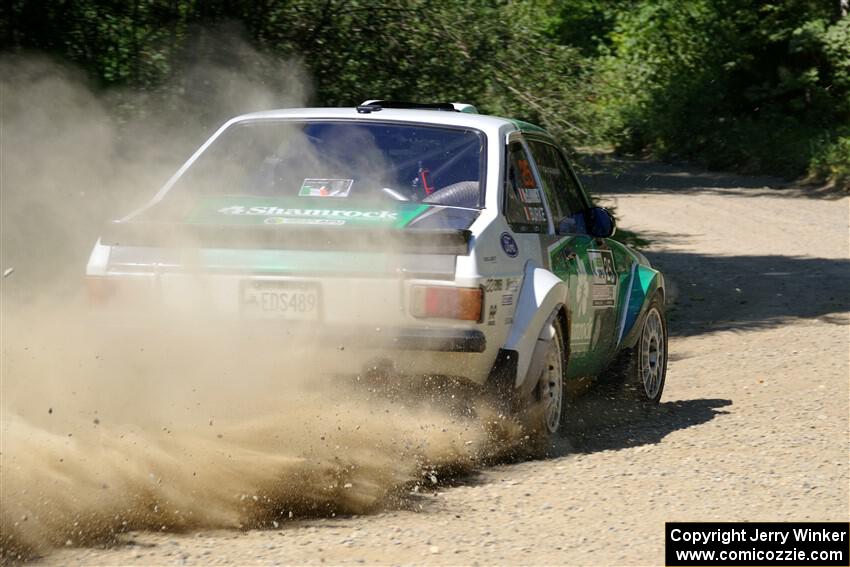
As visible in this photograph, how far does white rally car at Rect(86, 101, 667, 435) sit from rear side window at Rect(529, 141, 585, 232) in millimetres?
19

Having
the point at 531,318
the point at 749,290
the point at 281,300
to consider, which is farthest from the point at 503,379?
the point at 749,290

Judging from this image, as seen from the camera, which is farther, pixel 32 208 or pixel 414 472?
pixel 32 208

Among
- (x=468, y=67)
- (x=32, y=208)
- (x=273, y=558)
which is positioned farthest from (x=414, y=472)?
(x=468, y=67)

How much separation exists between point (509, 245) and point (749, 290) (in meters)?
9.63

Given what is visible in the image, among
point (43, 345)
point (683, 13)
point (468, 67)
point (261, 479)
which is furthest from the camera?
point (683, 13)

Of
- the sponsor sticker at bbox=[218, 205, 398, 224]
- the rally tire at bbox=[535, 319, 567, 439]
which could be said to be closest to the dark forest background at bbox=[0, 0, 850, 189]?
the sponsor sticker at bbox=[218, 205, 398, 224]

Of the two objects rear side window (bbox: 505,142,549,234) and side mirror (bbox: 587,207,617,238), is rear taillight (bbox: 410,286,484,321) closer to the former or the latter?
rear side window (bbox: 505,142,549,234)

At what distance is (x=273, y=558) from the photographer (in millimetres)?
4816

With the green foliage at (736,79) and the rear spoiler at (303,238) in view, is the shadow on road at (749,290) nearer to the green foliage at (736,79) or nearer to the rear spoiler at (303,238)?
the rear spoiler at (303,238)

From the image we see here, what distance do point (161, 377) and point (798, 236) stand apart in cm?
1711

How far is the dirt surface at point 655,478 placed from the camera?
5.01 m

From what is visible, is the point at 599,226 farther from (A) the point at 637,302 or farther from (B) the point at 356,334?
(B) the point at 356,334

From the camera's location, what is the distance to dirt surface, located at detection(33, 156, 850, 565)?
5.01 meters

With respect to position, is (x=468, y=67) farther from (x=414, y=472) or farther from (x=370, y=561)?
(x=370, y=561)
